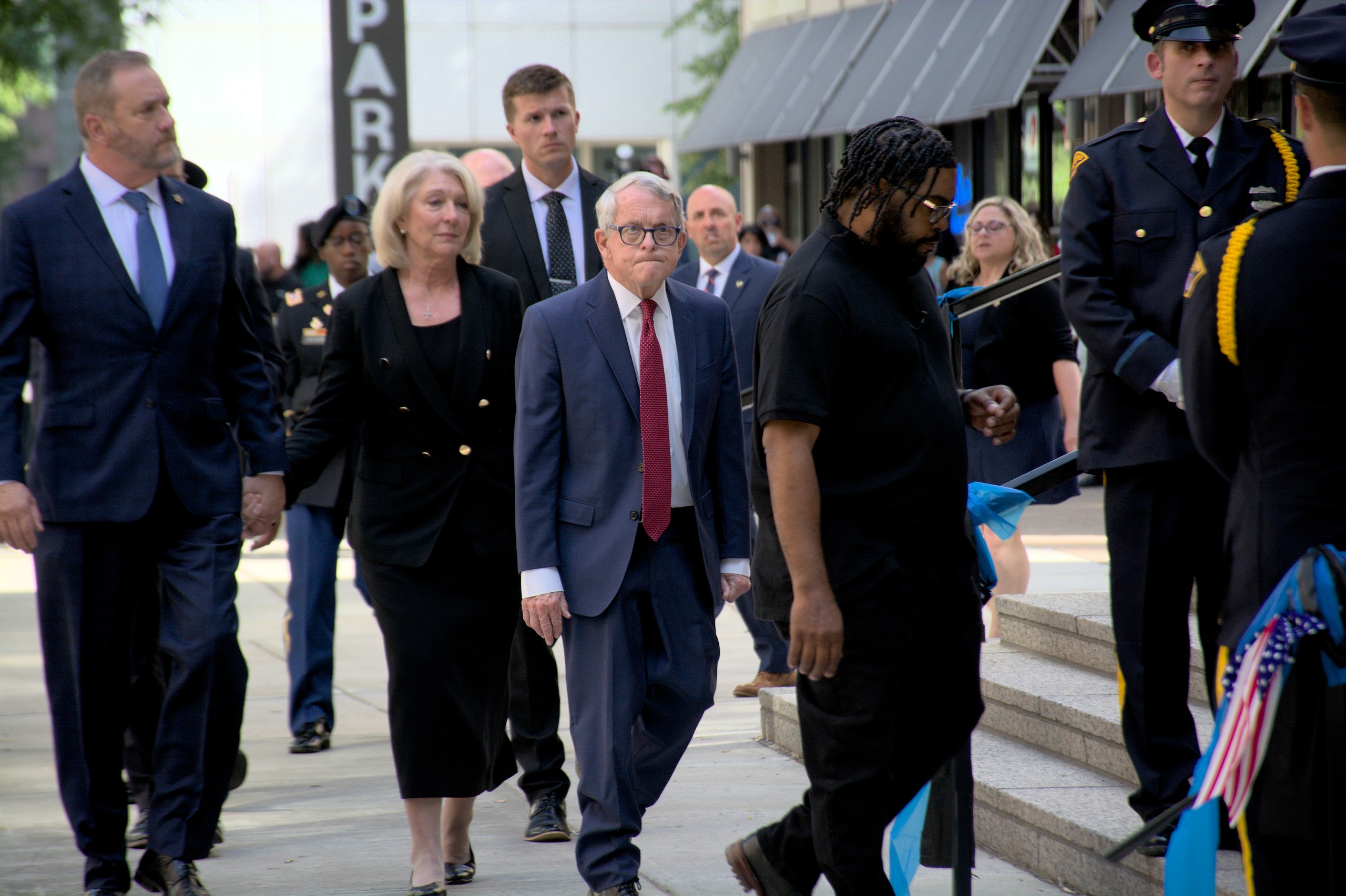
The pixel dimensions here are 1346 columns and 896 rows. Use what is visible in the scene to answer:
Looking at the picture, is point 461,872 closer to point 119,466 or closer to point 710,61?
point 119,466

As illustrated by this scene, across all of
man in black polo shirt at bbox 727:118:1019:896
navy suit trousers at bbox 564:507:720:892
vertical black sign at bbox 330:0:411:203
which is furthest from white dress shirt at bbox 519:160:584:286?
vertical black sign at bbox 330:0:411:203

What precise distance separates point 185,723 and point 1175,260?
302 centimetres

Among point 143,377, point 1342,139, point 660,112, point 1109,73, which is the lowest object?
point 143,377

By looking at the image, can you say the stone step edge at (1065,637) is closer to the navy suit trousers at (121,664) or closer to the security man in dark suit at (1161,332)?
the security man in dark suit at (1161,332)

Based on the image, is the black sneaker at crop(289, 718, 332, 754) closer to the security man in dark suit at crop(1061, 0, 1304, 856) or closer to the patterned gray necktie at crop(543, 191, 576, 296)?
the patterned gray necktie at crop(543, 191, 576, 296)

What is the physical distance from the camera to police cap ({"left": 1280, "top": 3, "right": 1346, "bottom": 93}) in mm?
2844

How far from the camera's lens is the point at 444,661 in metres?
4.81

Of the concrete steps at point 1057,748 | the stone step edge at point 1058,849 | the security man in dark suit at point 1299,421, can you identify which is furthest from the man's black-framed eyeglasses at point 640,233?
the concrete steps at point 1057,748

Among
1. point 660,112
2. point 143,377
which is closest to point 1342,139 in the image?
point 143,377

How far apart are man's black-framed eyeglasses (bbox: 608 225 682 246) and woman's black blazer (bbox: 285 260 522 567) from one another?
2.22 ft

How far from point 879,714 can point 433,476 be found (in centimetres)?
179

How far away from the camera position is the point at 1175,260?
430 cm

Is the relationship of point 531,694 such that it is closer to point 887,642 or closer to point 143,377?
point 143,377

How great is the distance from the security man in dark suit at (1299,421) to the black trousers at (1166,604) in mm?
1261
